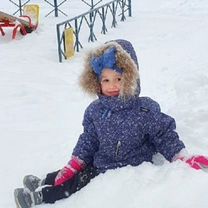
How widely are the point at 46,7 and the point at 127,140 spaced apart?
13170 millimetres

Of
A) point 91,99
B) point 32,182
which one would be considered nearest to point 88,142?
point 32,182

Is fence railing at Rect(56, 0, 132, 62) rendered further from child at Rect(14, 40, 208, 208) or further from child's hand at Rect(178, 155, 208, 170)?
child's hand at Rect(178, 155, 208, 170)

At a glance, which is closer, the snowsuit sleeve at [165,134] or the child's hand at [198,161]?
the child's hand at [198,161]

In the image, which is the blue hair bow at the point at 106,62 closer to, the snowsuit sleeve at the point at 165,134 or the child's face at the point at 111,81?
the child's face at the point at 111,81

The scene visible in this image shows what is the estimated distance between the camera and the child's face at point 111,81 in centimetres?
319

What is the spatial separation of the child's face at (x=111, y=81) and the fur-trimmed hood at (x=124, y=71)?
6 cm

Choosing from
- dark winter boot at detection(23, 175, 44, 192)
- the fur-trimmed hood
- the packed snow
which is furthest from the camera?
dark winter boot at detection(23, 175, 44, 192)

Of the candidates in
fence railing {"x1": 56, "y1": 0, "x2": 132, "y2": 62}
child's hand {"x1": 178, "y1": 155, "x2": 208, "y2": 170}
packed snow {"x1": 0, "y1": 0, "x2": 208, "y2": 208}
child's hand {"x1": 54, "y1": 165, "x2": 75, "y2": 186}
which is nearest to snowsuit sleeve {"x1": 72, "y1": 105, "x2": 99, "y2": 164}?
child's hand {"x1": 54, "y1": 165, "x2": 75, "y2": 186}

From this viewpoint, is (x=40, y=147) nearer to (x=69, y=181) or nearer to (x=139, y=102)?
(x=69, y=181)

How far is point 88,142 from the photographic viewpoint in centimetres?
347

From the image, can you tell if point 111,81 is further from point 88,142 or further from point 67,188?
point 67,188

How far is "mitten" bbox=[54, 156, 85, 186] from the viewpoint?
3420mm

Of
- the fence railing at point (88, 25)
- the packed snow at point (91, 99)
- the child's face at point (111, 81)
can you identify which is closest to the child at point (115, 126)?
the child's face at point (111, 81)

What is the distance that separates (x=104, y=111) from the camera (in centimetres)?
331
